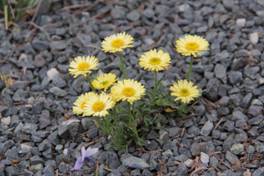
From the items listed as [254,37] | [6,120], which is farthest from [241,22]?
[6,120]

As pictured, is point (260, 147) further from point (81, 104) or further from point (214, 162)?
point (81, 104)

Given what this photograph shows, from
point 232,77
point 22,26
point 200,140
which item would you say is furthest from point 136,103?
point 22,26

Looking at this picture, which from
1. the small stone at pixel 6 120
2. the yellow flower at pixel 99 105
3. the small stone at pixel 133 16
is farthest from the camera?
the small stone at pixel 133 16

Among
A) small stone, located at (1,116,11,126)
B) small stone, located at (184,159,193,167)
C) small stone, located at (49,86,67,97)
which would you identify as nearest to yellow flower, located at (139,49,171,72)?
small stone, located at (184,159,193,167)

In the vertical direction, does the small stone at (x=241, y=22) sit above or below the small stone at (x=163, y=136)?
above

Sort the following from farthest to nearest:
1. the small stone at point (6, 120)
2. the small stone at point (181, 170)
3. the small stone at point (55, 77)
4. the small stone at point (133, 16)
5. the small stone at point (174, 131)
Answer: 1. the small stone at point (133, 16)
2. the small stone at point (55, 77)
3. the small stone at point (6, 120)
4. the small stone at point (174, 131)
5. the small stone at point (181, 170)

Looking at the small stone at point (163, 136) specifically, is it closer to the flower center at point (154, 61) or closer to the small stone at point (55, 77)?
the flower center at point (154, 61)

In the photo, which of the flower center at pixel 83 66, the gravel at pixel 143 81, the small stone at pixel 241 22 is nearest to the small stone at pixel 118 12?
the gravel at pixel 143 81
